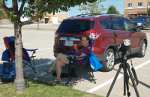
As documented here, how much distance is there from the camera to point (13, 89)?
9078 millimetres

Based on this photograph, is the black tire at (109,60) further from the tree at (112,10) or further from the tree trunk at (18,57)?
the tree at (112,10)

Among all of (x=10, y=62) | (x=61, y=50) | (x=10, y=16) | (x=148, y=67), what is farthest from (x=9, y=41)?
(x=148, y=67)

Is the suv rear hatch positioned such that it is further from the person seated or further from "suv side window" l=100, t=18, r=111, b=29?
"suv side window" l=100, t=18, r=111, b=29

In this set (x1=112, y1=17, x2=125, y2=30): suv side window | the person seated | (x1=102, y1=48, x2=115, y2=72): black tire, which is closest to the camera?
the person seated

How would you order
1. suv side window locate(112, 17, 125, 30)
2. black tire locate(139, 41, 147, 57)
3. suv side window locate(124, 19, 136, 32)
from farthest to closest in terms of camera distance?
black tire locate(139, 41, 147, 57)
suv side window locate(124, 19, 136, 32)
suv side window locate(112, 17, 125, 30)

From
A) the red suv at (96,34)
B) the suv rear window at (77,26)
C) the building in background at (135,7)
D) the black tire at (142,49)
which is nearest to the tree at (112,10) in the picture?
the building in background at (135,7)

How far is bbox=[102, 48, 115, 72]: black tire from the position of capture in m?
12.7

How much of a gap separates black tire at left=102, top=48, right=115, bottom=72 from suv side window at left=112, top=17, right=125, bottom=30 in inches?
40.2

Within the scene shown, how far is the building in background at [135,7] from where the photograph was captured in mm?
101894

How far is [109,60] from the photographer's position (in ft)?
42.0

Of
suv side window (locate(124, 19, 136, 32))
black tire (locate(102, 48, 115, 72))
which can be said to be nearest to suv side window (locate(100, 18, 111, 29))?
black tire (locate(102, 48, 115, 72))

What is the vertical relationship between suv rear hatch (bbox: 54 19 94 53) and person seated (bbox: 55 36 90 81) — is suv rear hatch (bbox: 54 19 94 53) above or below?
above

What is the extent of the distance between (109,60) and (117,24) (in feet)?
5.72

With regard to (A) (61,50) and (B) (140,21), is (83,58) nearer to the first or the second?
(A) (61,50)
